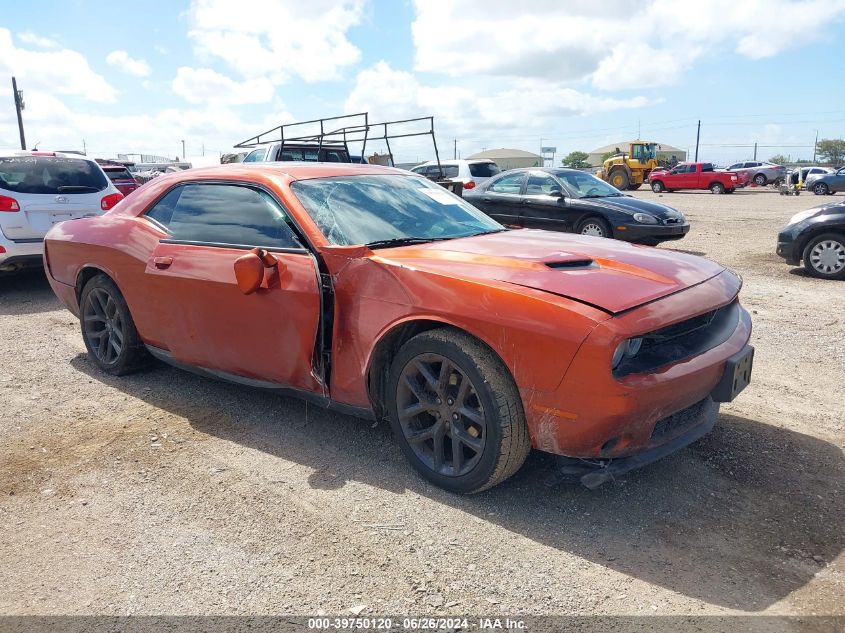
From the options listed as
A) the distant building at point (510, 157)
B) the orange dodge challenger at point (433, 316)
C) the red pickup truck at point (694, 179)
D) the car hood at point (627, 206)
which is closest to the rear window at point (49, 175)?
the orange dodge challenger at point (433, 316)

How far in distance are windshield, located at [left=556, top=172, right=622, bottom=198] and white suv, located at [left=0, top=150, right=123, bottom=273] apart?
6.89 metres

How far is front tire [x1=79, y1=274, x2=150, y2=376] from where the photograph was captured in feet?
15.4

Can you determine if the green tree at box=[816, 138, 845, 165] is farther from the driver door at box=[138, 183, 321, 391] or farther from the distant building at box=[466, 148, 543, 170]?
the driver door at box=[138, 183, 321, 391]

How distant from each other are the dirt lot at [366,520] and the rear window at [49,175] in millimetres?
4167

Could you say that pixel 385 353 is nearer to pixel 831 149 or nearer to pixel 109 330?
pixel 109 330

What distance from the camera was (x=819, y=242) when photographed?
859 centimetres

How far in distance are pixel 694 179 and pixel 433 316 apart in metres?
33.2

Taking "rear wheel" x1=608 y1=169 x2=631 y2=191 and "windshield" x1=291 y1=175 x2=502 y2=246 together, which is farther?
"rear wheel" x1=608 y1=169 x2=631 y2=191

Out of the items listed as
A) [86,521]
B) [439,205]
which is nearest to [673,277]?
[439,205]

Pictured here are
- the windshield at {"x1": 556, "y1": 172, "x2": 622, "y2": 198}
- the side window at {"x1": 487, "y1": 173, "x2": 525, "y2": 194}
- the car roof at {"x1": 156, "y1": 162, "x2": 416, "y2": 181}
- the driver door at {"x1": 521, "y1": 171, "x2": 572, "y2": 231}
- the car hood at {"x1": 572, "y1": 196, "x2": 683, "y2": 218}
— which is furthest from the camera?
the side window at {"x1": 487, "y1": 173, "x2": 525, "y2": 194}

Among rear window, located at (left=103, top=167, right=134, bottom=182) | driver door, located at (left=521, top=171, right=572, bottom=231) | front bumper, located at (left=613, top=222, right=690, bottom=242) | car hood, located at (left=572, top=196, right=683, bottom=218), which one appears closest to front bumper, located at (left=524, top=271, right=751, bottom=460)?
front bumper, located at (left=613, top=222, right=690, bottom=242)

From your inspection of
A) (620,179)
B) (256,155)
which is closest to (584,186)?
(256,155)

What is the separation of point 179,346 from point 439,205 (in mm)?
1875

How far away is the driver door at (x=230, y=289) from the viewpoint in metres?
3.48
